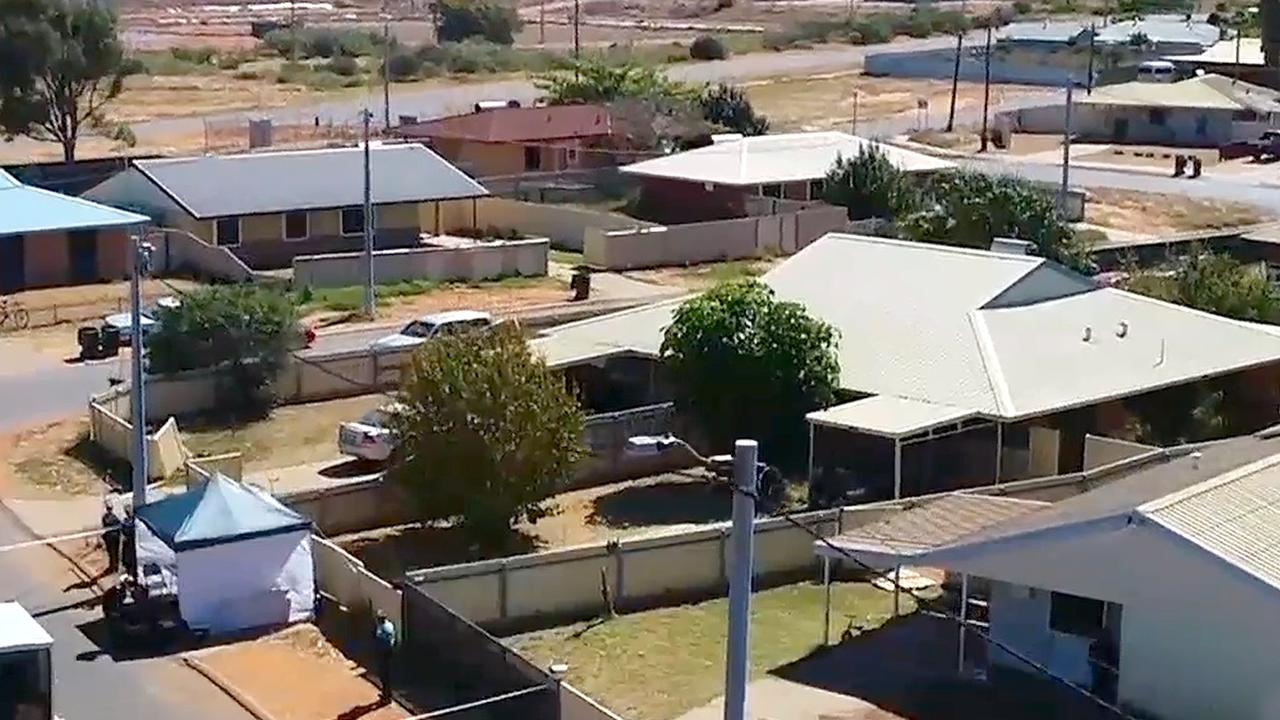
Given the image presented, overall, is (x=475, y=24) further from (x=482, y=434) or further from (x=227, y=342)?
(x=482, y=434)

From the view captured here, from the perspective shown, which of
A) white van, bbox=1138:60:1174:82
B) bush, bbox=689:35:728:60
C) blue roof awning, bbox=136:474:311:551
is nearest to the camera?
blue roof awning, bbox=136:474:311:551

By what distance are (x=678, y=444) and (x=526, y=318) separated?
31506mm

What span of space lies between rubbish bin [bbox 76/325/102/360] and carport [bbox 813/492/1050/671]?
20137 millimetres

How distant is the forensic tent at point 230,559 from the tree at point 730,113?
5113cm

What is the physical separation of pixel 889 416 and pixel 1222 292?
11.0 m

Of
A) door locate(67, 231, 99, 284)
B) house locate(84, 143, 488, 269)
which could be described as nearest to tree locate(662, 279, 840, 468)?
door locate(67, 231, 99, 284)

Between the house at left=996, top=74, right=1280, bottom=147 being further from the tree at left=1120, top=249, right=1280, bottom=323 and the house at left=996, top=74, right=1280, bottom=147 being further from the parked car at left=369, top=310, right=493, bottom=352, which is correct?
the parked car at left=369, top=310, right=493, bottom=352

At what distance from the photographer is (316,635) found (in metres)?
27.8

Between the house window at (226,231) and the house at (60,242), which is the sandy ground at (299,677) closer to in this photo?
the house at (60,242)

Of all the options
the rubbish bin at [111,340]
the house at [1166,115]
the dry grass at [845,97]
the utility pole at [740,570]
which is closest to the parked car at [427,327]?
the rubbish bin at [111,340]

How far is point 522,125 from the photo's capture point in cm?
7044

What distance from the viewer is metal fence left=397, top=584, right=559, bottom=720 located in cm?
2370

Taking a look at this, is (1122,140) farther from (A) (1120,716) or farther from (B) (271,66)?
(A) (1120,716)

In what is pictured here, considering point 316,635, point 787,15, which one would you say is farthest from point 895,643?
point 787,15
